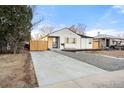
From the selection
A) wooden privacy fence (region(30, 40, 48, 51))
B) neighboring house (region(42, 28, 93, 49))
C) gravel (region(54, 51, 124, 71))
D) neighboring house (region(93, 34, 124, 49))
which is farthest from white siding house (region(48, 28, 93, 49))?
gravel (region(54, 51, 124, 71))

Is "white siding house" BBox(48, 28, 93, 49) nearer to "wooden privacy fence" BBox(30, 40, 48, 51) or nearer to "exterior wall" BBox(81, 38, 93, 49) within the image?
"exterior wall" BBox(81, 38, 93, 49)

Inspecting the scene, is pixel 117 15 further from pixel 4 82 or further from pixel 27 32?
pixel 4 82

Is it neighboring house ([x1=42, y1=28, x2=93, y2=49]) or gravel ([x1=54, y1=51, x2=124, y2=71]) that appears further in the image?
neighboring house ([x1=42, y1=28, x2=93, y2=49])

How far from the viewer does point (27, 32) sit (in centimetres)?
2122

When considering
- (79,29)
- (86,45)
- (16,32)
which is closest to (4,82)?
(16,32)

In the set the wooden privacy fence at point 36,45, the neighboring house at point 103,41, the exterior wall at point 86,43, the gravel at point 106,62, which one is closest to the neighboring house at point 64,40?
the exterior wall at point 86,43

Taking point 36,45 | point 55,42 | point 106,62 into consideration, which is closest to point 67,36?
point 55,42

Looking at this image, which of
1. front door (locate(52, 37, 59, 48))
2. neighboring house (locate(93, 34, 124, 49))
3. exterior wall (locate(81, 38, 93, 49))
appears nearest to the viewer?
front door (locate(52, 37, 59, 48))

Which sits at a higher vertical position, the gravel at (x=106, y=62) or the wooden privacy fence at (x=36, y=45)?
the wooden privacy fence at (x=36, y=45)

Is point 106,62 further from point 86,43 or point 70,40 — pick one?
point 86,43

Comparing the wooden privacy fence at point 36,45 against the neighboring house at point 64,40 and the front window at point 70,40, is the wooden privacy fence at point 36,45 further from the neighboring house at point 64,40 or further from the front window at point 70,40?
the front window at point 70,40

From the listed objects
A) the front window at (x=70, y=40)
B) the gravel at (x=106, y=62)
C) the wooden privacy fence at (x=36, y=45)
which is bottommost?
the gravel at (x=106, y=62)

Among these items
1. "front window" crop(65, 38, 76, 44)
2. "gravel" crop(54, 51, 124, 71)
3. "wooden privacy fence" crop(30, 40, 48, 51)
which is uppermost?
"front window" crop(65, 38, 76, 44)
